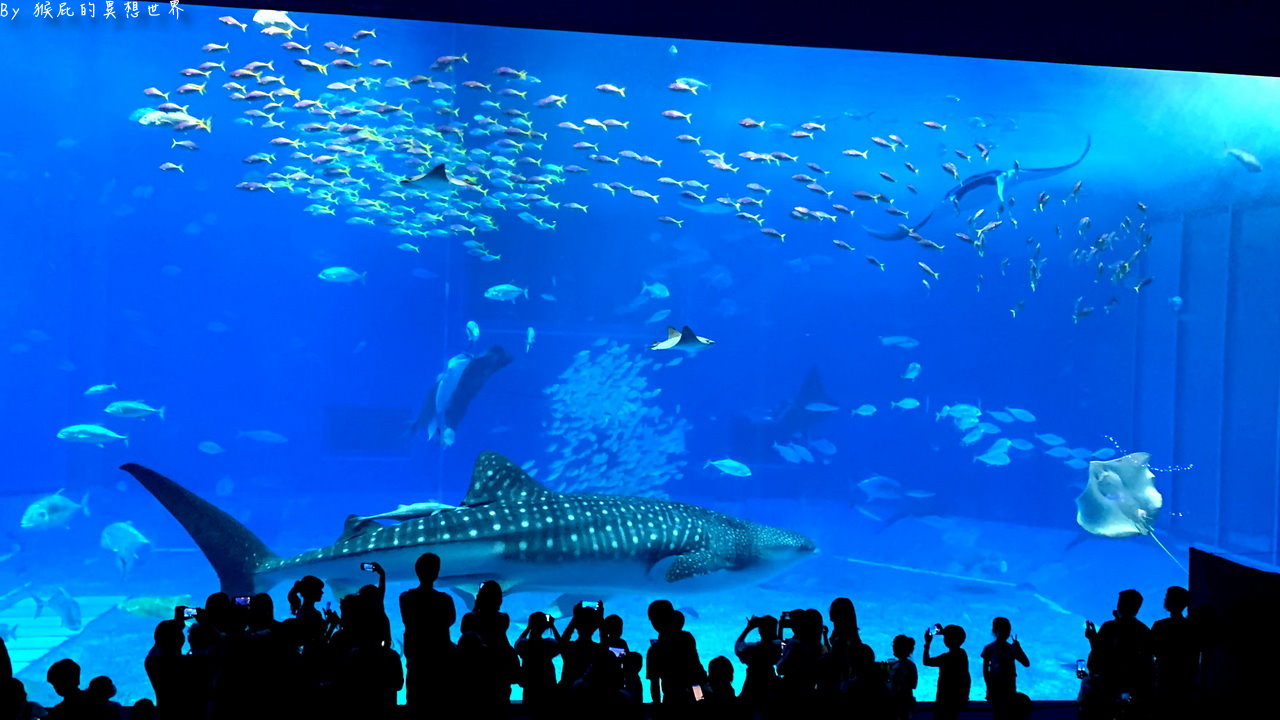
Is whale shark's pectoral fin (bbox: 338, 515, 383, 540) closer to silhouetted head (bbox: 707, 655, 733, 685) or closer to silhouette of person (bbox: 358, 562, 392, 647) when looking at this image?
silhouette of person (bbox: 358, 562, 392, 647)

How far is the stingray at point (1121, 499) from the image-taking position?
1170 centimetres

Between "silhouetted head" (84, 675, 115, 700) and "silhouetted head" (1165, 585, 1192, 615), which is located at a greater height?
"silhouetted head" (1165, 585, 1192, 615)

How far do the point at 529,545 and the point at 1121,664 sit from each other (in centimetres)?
378

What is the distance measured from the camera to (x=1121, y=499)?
38.7ft

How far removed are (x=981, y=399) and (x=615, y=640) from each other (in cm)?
2791

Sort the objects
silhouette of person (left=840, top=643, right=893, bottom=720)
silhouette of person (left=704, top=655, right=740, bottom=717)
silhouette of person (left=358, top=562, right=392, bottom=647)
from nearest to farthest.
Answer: silhouette of person (left=704, top=655, right=740, bottom=717), silhouette of person (left=840, top=643, right=893, bottom=720), silhouette of person (left=358, top=562, right=392, bottom=647)

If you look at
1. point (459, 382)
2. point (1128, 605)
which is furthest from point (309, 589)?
point (459, 382)

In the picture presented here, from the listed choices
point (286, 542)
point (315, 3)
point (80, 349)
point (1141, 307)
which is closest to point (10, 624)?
point (286, 542)

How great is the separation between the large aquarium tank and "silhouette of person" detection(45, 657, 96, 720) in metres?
2.86

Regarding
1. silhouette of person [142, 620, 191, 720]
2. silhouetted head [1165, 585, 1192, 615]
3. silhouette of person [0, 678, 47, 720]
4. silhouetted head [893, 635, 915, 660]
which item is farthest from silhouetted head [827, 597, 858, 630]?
silhouette of person [0, 678, 47, 720]

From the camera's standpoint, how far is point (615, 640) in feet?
9.78

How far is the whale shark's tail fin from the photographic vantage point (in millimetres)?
5060

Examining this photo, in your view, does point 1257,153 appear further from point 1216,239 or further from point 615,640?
point 615,640

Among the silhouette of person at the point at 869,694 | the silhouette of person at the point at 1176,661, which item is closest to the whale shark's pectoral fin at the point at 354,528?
the silhouette of person at the point at 869,694
